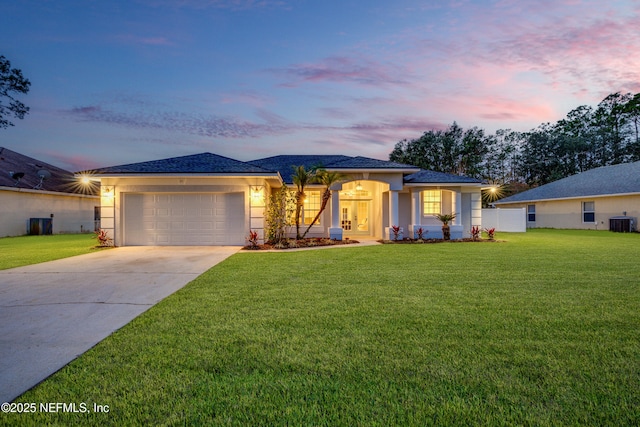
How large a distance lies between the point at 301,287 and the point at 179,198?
928cm

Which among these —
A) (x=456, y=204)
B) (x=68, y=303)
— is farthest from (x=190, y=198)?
(x=456, y=204)

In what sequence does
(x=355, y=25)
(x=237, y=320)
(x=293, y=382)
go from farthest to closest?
1. (x=355, y=25)
2. (x=237, y=320)
3. (x=293, y=382)

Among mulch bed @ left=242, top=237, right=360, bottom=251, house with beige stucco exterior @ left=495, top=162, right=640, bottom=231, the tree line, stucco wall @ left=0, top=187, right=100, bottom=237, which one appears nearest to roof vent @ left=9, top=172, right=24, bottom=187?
stucco wall @ left=0, top=187, right=100, bottom=237

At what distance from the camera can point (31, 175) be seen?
20484 mm

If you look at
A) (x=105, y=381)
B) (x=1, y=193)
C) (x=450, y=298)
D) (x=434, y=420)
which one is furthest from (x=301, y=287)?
(x=1, y=193)

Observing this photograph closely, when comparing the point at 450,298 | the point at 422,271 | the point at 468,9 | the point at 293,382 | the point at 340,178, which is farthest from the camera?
Result: the point at 340,178

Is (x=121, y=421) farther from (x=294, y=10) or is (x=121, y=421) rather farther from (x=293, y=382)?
(x=294, y=10)

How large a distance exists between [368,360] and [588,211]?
1091 inches

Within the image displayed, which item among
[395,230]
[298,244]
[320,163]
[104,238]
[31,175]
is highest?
[31,175]

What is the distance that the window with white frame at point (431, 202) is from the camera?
16312 mm

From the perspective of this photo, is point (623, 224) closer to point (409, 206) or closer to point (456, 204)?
point (456, 204)

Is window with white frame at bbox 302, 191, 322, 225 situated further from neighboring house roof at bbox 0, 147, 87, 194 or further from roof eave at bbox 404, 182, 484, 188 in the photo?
neighboring house roof at bbox 0, 147, 87, 194

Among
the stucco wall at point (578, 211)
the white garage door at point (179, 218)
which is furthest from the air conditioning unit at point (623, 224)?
the white garage door at point (179, 218)

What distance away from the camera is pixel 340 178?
14391mm
